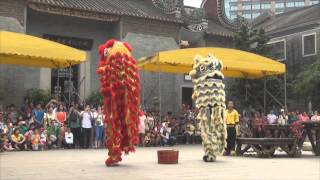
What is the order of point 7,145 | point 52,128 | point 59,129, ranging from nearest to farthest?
point 7,145 < point 52,128 < point 59,129

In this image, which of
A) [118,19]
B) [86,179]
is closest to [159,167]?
[86,179]

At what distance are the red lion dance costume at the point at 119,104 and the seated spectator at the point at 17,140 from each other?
6.78 metres

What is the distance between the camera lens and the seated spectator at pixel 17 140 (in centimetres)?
1697

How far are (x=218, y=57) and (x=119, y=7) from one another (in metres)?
8.73

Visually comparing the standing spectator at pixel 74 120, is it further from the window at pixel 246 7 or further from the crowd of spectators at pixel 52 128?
the window at pixel 246 7

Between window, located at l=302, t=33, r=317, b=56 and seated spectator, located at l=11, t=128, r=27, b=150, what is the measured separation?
23065 millimetres

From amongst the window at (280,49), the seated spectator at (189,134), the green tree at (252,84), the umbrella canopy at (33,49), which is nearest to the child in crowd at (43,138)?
the umbrella canopy at (33,49)

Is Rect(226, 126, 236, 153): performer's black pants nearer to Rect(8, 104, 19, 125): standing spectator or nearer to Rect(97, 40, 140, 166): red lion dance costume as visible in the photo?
Rect(97, 40, 140, 166): red lion dance costume

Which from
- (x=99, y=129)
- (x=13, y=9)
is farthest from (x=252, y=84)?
(x=13, y=9)

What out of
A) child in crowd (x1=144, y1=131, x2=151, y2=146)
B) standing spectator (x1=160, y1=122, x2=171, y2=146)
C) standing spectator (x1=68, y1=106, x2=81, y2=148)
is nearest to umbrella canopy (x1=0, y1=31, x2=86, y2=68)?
standing spectator (x1=68, y1=106, x2=81, y2=148)

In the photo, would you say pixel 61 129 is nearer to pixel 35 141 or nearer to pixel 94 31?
pixel 35 141

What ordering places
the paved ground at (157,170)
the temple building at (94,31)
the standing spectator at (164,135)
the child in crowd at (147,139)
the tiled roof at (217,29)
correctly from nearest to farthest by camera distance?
the paved ground at (157,170) → the child in crowd at (147,139) → the standing spectator at (164,135) → the temple building at (94,31) → the tiled roof at (217,29)

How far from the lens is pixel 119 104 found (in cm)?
1109

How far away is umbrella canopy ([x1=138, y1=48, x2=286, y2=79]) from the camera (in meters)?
18.3
